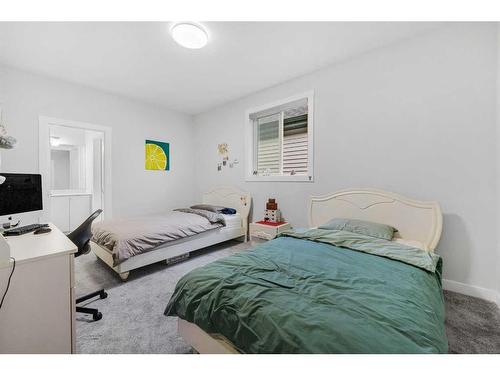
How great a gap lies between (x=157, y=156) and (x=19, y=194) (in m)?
2.41

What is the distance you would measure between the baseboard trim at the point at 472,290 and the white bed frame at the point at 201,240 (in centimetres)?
251

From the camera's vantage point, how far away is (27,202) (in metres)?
1.84

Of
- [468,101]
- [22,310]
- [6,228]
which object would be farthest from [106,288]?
[468,101]

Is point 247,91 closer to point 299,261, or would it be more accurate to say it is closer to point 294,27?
point 294,27

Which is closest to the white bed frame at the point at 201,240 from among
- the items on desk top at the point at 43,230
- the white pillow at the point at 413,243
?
the items on desk top at the point at 43,230

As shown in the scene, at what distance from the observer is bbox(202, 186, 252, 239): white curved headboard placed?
3.59 metres

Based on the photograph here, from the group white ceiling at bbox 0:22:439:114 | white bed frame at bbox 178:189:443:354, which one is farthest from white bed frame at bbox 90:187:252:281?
white ceiling at bbox 0:22:439:114

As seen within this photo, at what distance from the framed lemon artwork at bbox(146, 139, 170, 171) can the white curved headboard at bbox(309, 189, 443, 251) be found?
2912 millimetres

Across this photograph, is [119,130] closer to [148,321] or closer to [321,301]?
[148,321]

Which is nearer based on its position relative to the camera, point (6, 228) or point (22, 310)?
point (22, 310)

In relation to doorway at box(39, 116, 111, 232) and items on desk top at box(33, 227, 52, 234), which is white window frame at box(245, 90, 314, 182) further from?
items on desk top at box(33, 227, 52, 234)

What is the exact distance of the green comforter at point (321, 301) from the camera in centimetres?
81
